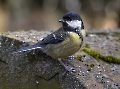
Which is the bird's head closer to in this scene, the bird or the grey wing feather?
the bird

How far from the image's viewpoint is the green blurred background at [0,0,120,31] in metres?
9.07

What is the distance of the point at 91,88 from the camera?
3.12 meters

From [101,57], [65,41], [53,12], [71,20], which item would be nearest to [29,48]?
[65,41]

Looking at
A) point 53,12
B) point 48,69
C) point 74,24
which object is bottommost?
point 53,12

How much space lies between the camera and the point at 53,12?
9.46 metres

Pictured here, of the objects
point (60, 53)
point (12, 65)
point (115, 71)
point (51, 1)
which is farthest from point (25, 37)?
point (51, 1)

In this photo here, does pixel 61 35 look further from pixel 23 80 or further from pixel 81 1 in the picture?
pixel 81 1

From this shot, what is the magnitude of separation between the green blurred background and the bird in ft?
17.8

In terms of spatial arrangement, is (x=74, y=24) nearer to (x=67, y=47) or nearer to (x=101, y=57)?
(x=67, y=47)

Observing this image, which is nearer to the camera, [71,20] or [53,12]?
[71,20]

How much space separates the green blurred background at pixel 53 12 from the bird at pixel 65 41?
542 cm

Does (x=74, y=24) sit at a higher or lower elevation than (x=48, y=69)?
higher

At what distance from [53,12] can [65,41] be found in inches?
238

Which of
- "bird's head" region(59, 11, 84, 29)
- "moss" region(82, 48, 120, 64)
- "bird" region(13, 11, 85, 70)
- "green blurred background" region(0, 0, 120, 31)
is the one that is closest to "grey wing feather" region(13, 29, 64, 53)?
"bird" region(13, 11, 85, 70)
